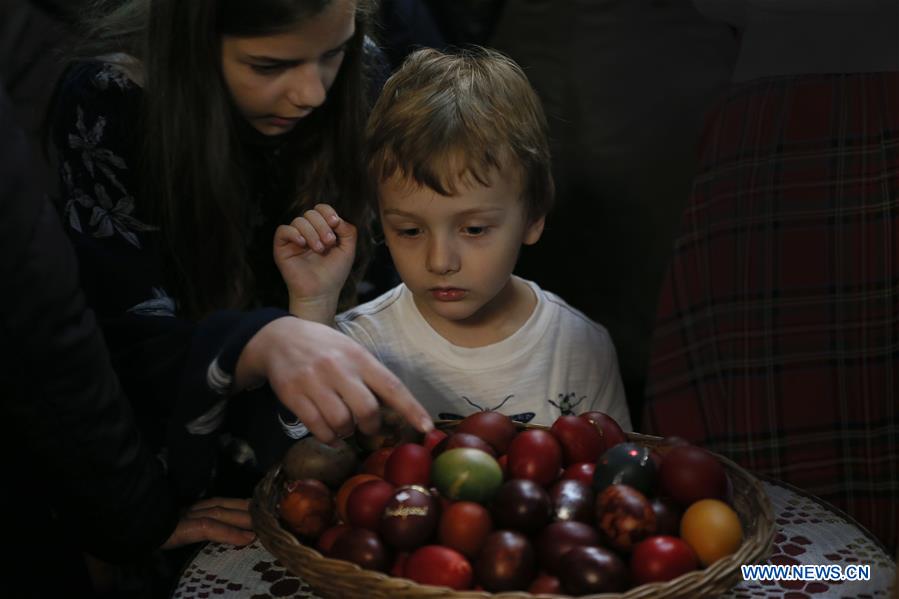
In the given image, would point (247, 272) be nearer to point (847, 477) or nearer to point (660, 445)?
point (660, 445)

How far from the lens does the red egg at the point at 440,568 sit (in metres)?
0.80

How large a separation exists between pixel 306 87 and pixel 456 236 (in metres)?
0.23

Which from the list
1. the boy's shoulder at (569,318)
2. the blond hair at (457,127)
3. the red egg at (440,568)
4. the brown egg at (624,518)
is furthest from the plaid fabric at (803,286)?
the red egg at (440,568)

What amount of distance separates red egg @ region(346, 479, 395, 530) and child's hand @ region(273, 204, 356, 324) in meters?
0.33

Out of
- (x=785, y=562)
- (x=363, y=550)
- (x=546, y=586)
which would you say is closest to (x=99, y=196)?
(x=363, y=550)

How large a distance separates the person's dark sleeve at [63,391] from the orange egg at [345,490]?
0.56 ft

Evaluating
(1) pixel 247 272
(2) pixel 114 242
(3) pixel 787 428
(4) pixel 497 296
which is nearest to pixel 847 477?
(3) pixel 787 428

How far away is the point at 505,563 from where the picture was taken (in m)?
0.80

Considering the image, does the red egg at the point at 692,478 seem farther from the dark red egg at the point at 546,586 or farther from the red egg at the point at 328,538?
the red egg at the point at 328,538

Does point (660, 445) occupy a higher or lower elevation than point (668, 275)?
lower

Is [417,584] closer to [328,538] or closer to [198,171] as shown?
[328,538]

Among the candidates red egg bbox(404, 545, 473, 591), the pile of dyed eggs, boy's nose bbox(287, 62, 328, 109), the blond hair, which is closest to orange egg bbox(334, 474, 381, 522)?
the pile of dyed eggs

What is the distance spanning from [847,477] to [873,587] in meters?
0.34

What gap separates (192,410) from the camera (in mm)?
1009
